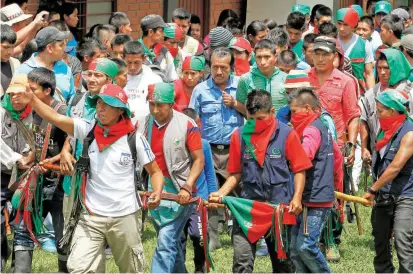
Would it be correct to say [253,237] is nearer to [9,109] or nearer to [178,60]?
[9,109]

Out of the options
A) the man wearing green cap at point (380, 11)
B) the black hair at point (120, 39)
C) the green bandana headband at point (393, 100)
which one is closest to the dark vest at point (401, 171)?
the green bandana headband at point (393, 100)

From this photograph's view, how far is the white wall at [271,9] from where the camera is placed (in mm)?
22219

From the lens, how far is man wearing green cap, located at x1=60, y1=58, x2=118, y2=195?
10.9 meters

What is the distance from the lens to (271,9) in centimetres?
2239

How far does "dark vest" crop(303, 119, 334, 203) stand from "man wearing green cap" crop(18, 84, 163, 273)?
148 centimetres

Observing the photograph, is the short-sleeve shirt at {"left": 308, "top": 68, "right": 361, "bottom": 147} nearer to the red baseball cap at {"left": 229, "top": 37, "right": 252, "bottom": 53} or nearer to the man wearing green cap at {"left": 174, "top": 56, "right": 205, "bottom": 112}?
the man wearing green cap at {"left": 174, "top": 56, "right": 205, "bottom": 112}

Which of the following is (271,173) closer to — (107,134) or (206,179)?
(206,179)

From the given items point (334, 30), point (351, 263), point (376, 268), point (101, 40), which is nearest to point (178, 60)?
point (101, 40)

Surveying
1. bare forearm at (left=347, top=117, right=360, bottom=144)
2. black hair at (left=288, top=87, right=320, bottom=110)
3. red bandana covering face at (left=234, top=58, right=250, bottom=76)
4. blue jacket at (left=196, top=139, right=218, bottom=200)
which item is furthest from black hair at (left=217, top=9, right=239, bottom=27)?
black hair at (left=288, top=87, right=320, bottom=110)

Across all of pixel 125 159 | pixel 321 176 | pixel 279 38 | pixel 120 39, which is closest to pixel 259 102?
pixel 321 176

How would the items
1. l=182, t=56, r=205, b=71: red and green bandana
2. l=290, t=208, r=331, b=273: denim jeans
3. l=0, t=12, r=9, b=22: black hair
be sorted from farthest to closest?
l=0, t=12, r=9, b=22: black hair
l=182, t=56, r=205, b=71: red and green bandana
l=290, t=208, r=331, b=273: denim jeans

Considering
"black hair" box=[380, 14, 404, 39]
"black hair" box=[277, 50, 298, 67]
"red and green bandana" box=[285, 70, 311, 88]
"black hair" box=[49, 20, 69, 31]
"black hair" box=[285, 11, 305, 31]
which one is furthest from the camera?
"black hair" box=[380, 14, 404, 39]

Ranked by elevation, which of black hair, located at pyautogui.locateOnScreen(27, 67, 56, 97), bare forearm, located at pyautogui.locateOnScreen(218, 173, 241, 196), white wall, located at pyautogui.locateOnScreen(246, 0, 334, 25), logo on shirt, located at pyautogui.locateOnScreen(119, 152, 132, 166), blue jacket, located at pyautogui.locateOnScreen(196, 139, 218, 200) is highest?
black hair, located at pyautogui.locateOnScreen(27, 67, 56, 97)

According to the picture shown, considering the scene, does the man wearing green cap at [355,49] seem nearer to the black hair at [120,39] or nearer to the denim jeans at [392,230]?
the black hair at [120,39]
